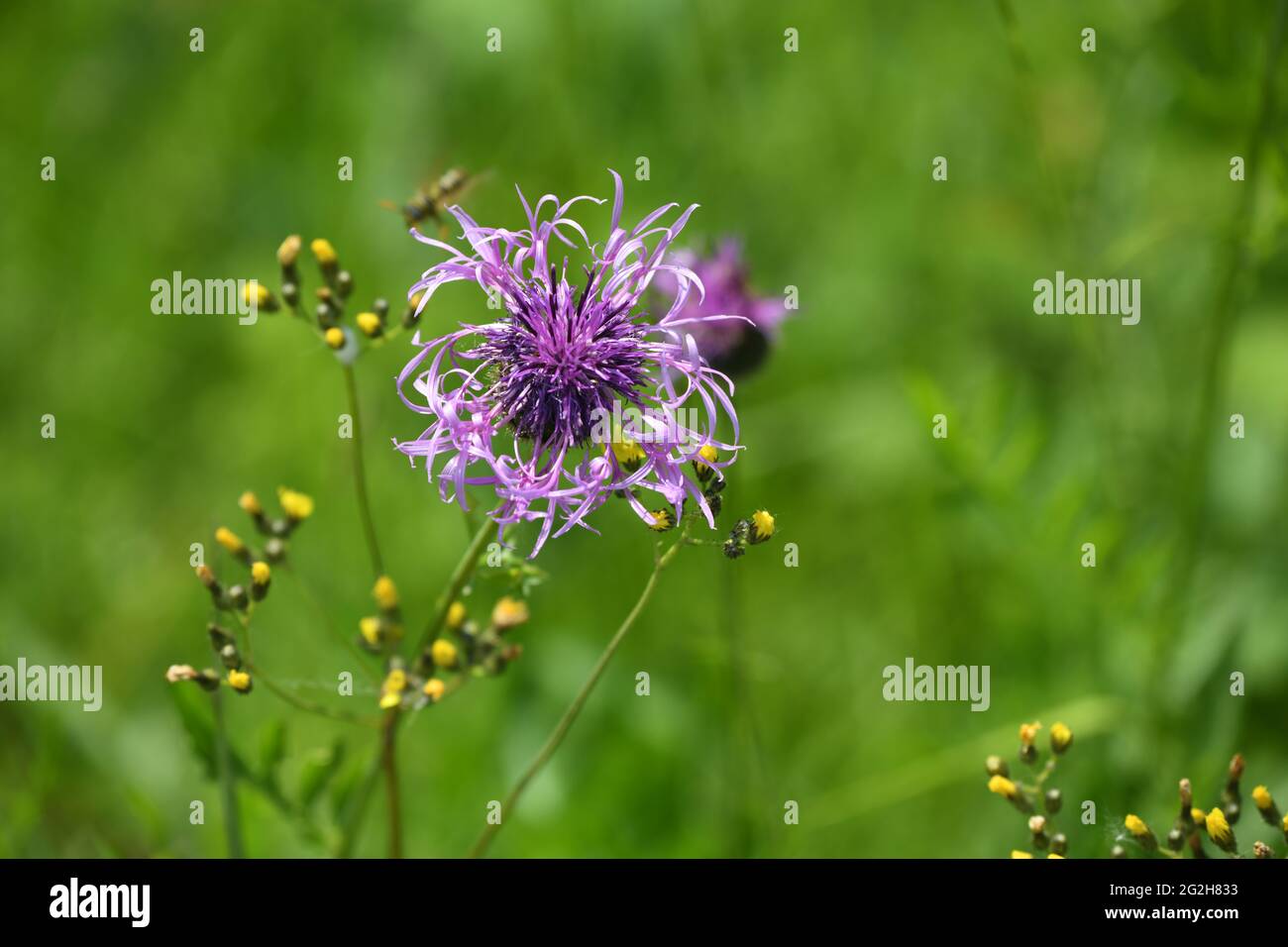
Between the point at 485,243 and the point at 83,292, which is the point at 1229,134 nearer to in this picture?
the point at 485,243

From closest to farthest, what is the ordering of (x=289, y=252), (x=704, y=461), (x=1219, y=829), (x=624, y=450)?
1. (x=704, y=461)
2. (x=624, y=450)
3. (x=1219, y=829)
4. (x=289, y=252)

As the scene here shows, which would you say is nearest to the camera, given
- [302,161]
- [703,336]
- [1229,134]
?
[703,336]

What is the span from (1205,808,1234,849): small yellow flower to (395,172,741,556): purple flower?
1.66 m

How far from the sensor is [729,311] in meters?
5.48

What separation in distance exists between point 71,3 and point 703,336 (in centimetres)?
672

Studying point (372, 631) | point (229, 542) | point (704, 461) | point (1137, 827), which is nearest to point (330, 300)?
point (229, 542)

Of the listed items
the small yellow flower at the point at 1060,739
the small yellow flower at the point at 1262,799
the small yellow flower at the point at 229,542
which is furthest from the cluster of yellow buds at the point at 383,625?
the small yellow flower at the point at 1262,799

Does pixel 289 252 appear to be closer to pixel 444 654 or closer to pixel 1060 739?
pixel 444 654

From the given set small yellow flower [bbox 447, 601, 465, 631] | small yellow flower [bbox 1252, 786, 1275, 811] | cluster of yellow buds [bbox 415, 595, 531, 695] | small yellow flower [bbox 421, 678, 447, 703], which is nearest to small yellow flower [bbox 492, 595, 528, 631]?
cluster of yellow buds [bbox 415, 595, 531, 695]

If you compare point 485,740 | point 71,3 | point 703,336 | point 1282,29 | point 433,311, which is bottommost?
point 485,740

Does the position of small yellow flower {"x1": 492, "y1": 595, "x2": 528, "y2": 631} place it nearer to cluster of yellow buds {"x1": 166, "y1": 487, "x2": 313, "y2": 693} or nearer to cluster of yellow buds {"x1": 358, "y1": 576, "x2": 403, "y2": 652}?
cluster of yellow buds {"x1": 358, "y1": 576, "x2": 403, "y2": 652}

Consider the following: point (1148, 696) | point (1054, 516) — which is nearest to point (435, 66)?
point (1054, 516)

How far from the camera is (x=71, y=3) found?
9367 millimetres

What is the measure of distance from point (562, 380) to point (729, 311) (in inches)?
79.9
